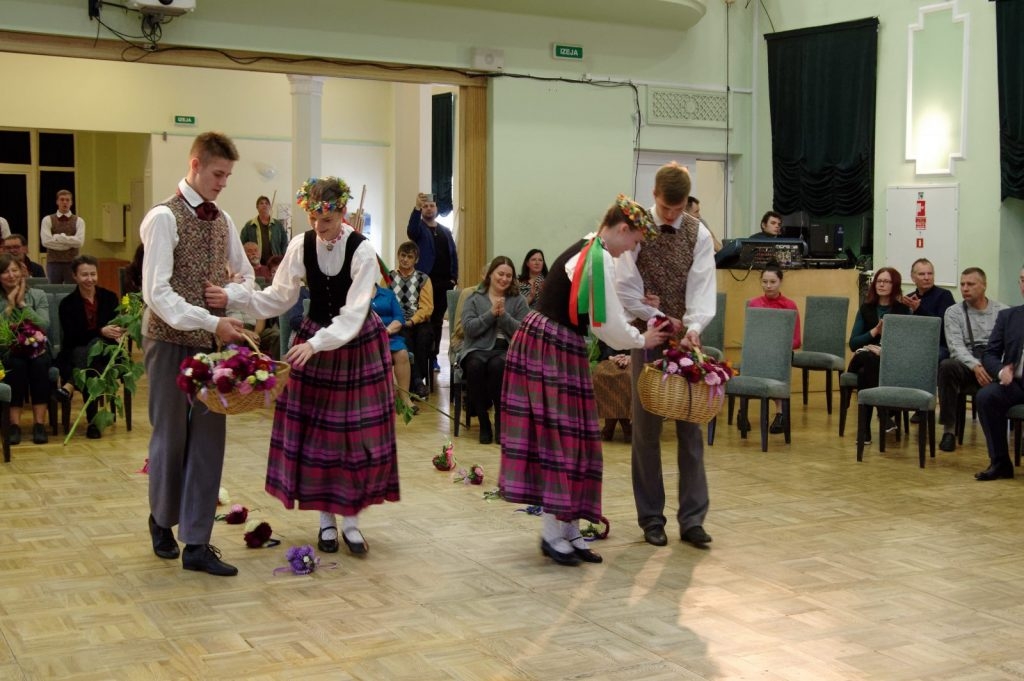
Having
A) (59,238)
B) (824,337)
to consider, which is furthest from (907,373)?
(59,238)

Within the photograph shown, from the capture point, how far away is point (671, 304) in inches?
203

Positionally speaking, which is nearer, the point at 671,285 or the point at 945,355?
the point at 671,285

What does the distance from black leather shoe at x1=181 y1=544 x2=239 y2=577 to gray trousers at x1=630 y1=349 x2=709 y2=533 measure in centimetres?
175

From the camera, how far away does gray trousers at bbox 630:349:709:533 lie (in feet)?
17.1

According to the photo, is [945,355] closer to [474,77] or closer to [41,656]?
[474,77]

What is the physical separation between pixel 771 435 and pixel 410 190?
9.65m

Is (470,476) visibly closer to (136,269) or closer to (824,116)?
(136,269)

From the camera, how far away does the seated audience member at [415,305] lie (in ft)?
30.0

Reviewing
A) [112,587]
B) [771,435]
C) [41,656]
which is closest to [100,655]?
[41,656]

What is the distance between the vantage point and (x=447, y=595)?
4484 millimetres

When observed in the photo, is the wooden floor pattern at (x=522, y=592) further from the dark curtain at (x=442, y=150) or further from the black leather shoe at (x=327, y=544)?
the dark curtain at (x=442, y=150)

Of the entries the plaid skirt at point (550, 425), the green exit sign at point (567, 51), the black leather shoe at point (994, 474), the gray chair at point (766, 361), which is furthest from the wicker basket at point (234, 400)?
the green exit sign at point (567, 51)

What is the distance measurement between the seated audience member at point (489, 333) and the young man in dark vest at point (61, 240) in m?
5.92

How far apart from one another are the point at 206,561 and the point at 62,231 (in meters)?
9.04
